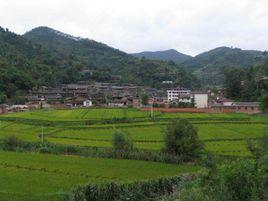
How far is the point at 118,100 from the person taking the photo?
112 meters

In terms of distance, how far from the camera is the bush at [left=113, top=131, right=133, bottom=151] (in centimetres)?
3772

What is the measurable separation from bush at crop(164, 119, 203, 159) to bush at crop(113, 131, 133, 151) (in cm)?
328

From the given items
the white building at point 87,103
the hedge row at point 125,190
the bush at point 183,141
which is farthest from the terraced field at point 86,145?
the white building at point 87,103

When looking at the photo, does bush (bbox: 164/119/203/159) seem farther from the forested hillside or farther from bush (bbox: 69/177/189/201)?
the forested hillside

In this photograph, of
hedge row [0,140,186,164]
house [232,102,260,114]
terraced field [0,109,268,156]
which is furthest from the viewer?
house [232,102,260,114]

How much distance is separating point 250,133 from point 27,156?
960 inches

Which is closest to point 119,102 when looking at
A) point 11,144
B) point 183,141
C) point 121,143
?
point 11,144

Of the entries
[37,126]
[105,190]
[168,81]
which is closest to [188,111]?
[37,126]

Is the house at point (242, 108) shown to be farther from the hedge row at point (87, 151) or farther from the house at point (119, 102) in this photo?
the hedge row at point (87, 151)

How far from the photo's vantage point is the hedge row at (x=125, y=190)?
66.4 feet

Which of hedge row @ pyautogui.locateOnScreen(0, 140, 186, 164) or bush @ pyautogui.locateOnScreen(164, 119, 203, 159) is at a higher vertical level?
bush @ pyautogui.locateOnScreen(164, 119, 203, 159)

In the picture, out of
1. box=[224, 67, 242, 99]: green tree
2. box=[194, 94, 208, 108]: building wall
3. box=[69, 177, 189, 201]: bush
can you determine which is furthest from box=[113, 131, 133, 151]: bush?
box=[224, 67, 242, 99]: green tree

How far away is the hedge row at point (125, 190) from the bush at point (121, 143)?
1345 centimetres

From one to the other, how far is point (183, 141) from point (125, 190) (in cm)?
1537
